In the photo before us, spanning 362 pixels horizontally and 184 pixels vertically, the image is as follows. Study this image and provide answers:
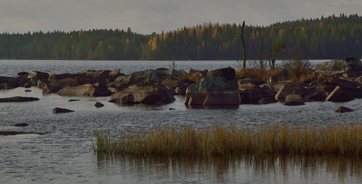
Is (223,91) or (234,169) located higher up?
(223,91)

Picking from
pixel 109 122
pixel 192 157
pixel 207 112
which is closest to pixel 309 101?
pixel 207 112

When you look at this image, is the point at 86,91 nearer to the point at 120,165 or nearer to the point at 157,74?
the point at 157,74

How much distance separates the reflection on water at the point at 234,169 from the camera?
12.1 metres

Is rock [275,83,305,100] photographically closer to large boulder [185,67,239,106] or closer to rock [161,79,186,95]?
large boulder [185,67,239,106]

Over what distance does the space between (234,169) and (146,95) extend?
22368 mm

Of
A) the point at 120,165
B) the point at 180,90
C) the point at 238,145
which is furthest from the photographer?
the point at 180,90

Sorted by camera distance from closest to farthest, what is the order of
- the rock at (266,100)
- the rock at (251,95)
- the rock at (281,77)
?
the rock at (266,100)
the rock at (251,95)
the rock at (281,77)

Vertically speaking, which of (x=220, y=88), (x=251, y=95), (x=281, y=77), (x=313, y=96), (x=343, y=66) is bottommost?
(x=313, y=96)

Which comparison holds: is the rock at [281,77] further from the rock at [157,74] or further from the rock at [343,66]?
the rock at [157,74]

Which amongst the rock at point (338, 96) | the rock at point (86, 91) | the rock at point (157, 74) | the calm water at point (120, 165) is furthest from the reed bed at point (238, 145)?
the rock at point (157, 74)

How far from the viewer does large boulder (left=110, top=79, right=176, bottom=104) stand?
3509 centimetres

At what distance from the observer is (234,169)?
1320cm

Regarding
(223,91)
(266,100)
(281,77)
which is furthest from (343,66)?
(223,91)

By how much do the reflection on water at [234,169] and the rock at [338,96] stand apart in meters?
22.0
